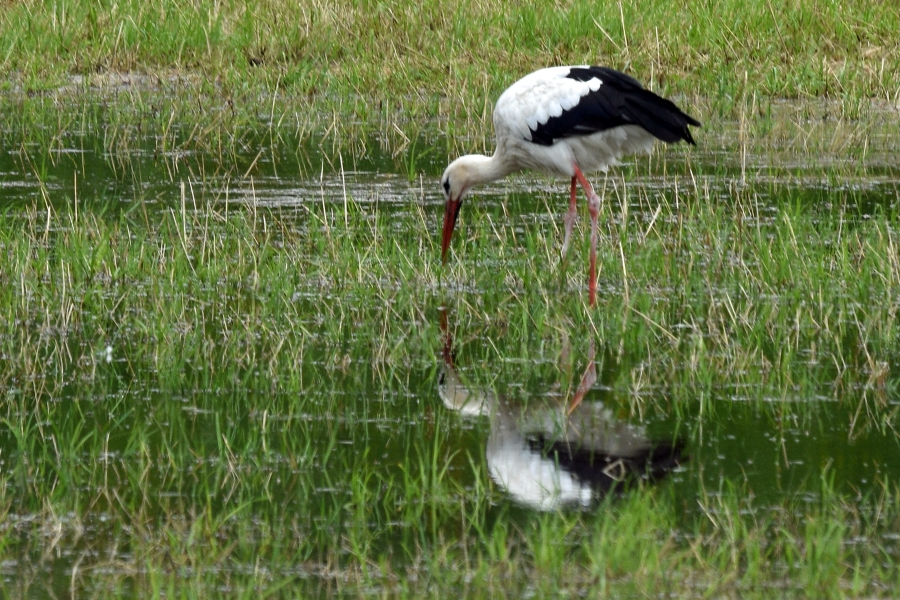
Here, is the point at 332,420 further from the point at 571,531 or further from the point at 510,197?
the point at 510,197

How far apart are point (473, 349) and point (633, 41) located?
7844mm

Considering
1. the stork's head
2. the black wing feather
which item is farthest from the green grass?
the black wing feather

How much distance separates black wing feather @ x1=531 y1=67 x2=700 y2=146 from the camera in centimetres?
743

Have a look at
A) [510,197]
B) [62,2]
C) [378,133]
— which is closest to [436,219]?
[510,197]

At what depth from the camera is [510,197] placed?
32.3ft

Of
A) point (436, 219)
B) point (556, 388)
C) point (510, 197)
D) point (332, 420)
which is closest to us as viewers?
point (332, 420)

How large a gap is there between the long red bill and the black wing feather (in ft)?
2.10

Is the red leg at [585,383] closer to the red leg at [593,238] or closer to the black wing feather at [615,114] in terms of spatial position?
the red leg at [593,238]

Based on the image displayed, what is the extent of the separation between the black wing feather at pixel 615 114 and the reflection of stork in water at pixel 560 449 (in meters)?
2.05

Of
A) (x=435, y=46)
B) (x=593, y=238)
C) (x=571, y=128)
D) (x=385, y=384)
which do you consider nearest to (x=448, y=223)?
(x=571, y=128)

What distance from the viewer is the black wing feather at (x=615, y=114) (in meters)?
7.43

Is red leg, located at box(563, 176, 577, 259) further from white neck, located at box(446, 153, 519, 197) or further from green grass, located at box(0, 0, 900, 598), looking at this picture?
white neck, located at box(446, 153, 519, 197)

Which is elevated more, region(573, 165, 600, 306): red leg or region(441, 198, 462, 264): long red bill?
→ region(573, 165, 600, 306): red leg

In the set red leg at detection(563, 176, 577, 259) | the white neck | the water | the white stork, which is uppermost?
the white stork
